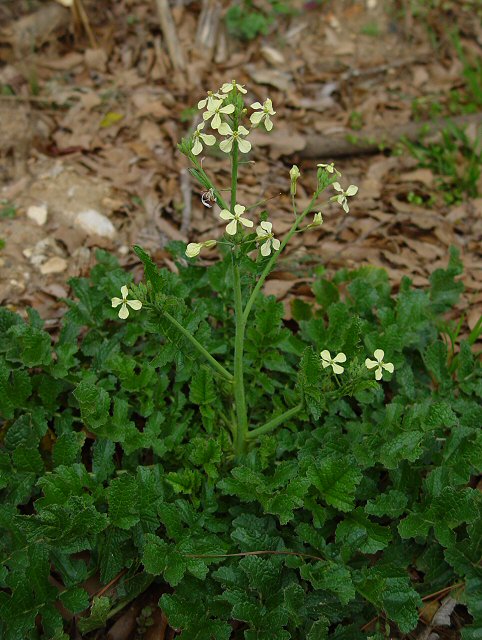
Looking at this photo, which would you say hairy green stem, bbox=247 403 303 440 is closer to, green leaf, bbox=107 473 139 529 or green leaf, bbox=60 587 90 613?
green leaf, bbox=107 473 139 529

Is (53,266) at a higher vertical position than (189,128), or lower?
lower

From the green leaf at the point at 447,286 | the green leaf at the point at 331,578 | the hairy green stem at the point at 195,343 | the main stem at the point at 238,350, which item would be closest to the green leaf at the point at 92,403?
the hairy green stem at the point at 195,343

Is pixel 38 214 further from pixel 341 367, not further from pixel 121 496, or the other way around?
pixel 341 367

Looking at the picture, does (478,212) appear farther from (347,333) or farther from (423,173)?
(347,333)

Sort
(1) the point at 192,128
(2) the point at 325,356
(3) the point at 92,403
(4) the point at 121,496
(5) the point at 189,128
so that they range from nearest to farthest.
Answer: (2) the point at 325,356
(4) the point at 121,496
(3) the point at 92,403
(1) the point at 192,128
(5) the point at 189,128

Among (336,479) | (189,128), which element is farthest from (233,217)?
(189,128)

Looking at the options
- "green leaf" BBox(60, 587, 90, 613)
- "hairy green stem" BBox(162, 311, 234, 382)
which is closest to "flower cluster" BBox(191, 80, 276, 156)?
"hairy green stem" BBox(162, 311, 234, 382)

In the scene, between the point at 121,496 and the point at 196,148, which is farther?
the point at 121,496
